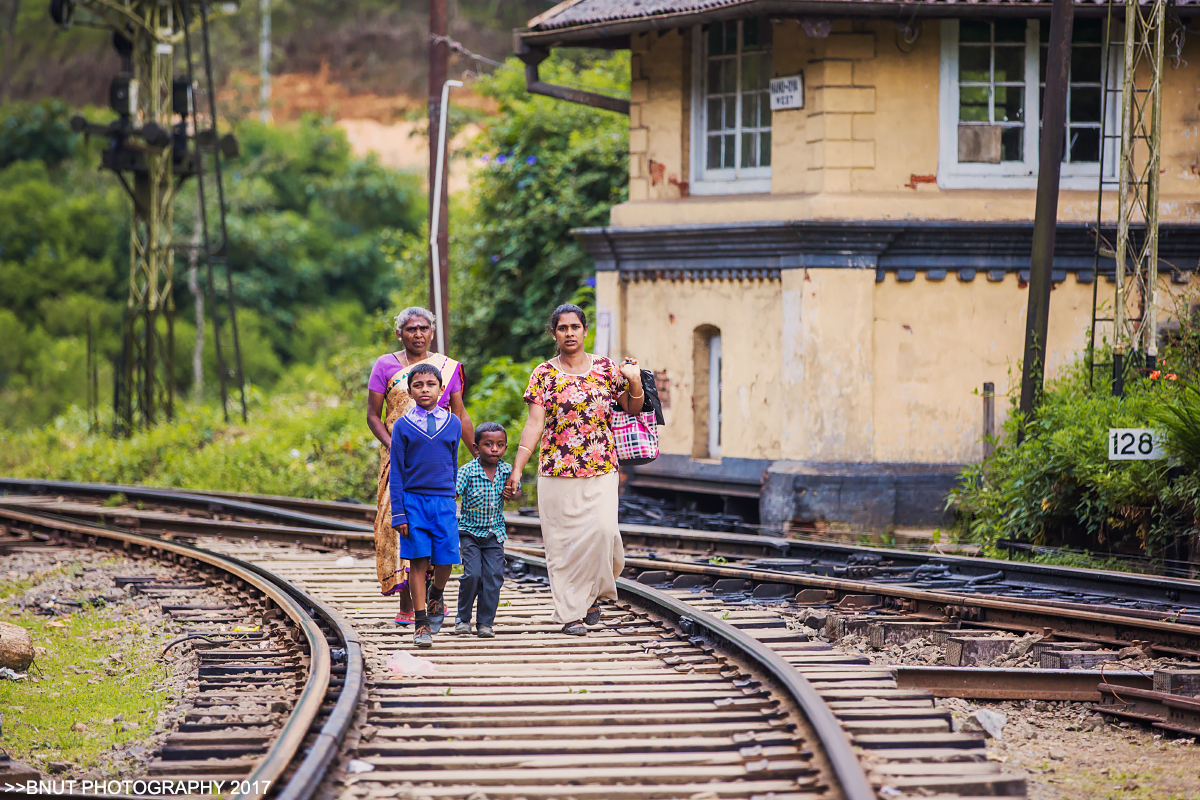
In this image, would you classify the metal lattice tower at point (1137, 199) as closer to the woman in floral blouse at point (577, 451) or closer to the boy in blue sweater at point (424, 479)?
the woman in floral blouse at point (577, 451)

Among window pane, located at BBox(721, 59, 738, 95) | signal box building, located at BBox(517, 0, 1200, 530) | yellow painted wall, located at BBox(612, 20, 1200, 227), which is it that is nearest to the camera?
signal box building, located at BBox(517, 0, 1200, 530)

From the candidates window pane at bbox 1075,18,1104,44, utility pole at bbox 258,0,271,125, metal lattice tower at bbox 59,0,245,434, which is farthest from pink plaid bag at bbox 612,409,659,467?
utility pole at bbox 258,0,271,125

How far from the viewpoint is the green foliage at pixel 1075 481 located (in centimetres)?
1146

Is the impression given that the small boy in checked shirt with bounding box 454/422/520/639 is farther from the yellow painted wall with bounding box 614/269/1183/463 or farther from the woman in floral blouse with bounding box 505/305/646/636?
the yellow painted wall with bounding box 614/269/1183/463

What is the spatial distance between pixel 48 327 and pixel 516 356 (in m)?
21.7

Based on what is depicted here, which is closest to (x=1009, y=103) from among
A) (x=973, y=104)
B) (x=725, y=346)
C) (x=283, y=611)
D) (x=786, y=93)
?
(x=973, y=104)

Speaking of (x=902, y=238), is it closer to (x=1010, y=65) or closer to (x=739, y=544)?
(x=1010, y=65)

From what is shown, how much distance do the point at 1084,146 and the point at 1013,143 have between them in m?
0.84

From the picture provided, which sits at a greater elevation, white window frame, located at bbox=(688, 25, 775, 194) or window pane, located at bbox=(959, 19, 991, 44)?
window pane, located at bbox=(959, 19, 991, 44)

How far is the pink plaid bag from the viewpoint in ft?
27.8

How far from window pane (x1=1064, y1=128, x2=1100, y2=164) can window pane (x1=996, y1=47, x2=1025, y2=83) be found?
0.89m

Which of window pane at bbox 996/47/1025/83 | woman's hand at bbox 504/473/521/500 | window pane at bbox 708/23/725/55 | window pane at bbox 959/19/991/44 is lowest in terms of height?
woman's hand at bbox 504/473/521/500

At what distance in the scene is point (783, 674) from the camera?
672 centimetres

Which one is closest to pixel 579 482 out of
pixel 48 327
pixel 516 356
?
pixel 516 356
